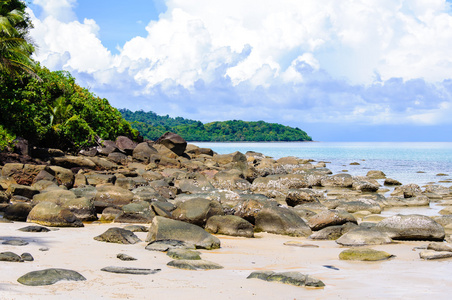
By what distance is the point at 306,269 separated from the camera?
705 cm

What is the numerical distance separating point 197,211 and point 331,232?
322 cm

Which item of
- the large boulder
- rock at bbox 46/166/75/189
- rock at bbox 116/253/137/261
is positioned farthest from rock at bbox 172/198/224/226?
the large boulder

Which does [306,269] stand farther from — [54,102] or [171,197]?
[54,102]

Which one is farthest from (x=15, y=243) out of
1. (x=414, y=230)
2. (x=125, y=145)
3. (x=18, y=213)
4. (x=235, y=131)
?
(x=235, y=131)

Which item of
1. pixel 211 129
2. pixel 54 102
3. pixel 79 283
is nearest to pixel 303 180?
pixel 54 102

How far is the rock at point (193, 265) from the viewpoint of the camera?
21.4 feet

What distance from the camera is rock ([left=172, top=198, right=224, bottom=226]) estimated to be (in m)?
11.0

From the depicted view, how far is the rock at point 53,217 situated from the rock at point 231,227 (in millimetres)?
3060

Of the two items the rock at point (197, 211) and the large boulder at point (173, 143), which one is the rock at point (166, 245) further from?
the large boulder at point (173, 143)

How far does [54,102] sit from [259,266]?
24.2m

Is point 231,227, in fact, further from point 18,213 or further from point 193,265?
point 18,213

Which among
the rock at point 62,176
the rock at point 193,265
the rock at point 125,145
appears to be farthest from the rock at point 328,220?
the rock at point 125,145

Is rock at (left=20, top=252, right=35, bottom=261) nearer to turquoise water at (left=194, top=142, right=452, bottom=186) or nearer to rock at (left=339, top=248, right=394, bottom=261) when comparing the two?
rock at (left=339, top=248, right=394, bottom=261)

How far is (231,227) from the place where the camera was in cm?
1048
